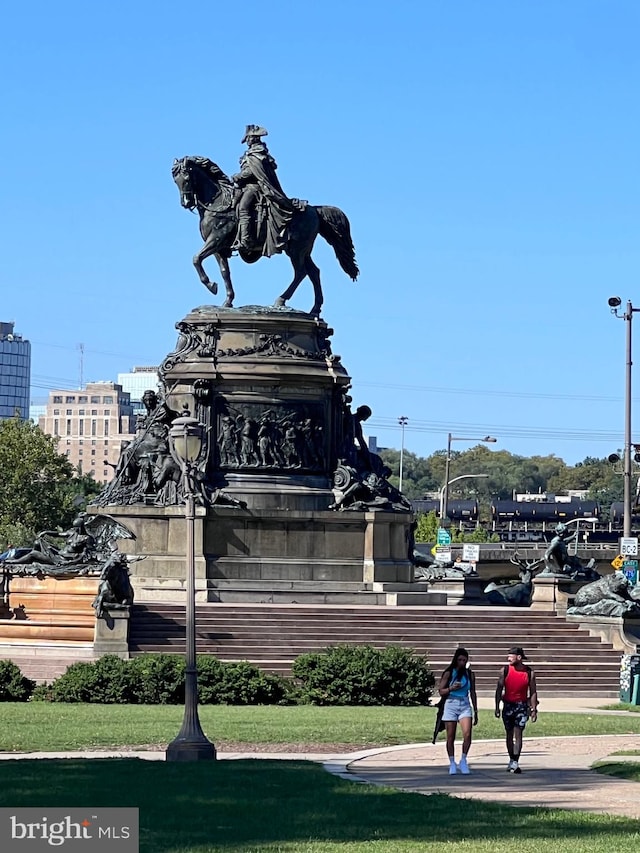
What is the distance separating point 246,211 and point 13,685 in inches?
808

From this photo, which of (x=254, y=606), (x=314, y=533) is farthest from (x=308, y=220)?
(x=254, y=606)

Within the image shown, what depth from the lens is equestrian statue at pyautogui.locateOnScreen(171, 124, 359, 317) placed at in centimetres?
5353

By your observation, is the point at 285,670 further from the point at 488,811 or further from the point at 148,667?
the point at 488,811

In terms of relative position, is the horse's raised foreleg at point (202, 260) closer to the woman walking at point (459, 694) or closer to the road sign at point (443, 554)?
the road sign at point (443, 554)

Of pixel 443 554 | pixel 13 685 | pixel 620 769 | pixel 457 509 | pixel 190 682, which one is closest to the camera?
pixel 620 769

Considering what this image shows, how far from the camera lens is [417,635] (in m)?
44.2

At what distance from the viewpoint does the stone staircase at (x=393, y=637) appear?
138 feet

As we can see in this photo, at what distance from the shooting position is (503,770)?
83.5 feet

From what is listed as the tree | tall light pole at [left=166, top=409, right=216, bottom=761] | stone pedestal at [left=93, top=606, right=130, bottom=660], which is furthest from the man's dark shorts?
the tree

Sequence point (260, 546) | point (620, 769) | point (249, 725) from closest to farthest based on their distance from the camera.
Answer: point (620, 769) → point (249, 725) → point (260, 546)

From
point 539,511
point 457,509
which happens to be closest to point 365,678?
point 539,511

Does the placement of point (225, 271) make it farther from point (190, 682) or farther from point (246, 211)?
point (190, 682)

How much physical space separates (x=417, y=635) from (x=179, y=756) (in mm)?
19170

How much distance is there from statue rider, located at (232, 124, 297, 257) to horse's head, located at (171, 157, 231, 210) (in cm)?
50
